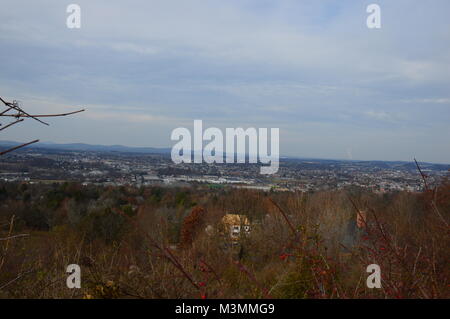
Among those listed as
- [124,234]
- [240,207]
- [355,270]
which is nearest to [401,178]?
[240,207]

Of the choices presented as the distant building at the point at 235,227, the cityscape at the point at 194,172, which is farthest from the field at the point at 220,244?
the cityscape at the point at 194,172

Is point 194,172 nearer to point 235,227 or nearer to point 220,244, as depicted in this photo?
point 235,227

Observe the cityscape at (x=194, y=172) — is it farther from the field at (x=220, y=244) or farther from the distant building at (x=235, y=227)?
the distant building at (x=235, y=227)

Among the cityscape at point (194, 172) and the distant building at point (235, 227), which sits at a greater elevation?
the cityscape at point (194, 172)

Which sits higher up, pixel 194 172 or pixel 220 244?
pixel 194 172

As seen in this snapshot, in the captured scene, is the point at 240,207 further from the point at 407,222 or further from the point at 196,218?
the point at 407,222

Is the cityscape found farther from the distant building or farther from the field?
the distant building

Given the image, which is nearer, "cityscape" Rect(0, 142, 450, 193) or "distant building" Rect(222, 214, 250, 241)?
"distant building" Rect(222, 214, 250, 241)

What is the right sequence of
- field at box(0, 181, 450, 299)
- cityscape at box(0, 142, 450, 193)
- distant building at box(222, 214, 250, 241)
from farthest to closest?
cityscape at box(0, 142, 450, 193), distant building at box(222, 214, 250, 241), field at box(0, 181, 450, 299)

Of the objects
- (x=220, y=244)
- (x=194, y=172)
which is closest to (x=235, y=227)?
(x=220, y=244)

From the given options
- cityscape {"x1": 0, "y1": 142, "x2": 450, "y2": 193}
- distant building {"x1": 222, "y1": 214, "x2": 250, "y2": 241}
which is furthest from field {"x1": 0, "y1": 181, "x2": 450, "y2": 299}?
cityscape {"x1": 0, "y1": 142, "x2": 450, "y2": 193}
